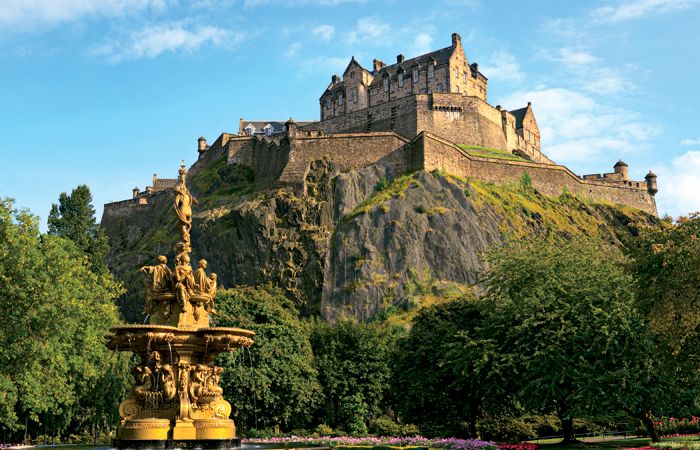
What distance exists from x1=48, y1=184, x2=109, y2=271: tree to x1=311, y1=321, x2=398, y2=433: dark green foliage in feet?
80.3

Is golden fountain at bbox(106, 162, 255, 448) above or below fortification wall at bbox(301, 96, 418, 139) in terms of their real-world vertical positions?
below

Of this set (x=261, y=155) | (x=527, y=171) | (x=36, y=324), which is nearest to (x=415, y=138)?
(x=527, y=171)

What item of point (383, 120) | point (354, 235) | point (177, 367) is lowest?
point (177, 367)

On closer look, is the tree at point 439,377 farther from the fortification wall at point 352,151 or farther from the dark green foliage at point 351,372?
the fortification wall at point 352,151

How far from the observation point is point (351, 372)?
174 feet

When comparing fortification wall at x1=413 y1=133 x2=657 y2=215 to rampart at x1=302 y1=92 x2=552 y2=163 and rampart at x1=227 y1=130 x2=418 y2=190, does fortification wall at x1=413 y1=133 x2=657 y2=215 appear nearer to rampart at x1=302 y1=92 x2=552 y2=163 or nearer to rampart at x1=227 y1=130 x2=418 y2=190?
rampart at x1=227 y1=130 x2=418 y2=190

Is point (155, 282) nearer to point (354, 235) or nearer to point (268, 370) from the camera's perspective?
point (268, 370)

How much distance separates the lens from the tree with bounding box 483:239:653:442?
31.5 metres

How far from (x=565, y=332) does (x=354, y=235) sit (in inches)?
1774

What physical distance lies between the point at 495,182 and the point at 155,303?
74264mm

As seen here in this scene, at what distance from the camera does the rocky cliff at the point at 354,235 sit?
7406cm

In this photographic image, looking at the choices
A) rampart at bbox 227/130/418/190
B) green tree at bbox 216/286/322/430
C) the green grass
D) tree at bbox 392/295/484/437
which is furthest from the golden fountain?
the green grass

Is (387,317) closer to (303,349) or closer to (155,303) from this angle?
(303,349)

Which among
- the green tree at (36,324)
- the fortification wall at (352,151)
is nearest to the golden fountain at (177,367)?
the green tree at (36,324)
